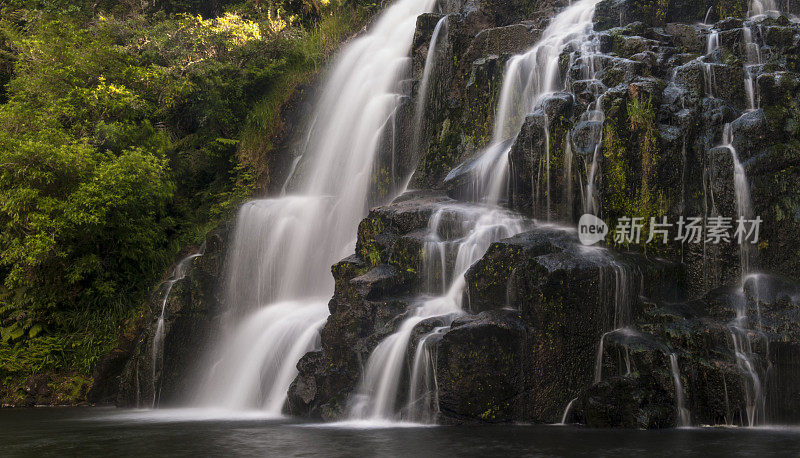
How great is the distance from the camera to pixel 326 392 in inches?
419

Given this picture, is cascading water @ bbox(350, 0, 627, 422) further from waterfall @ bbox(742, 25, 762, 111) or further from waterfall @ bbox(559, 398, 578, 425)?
waterfall @ bbox(742, 25, 762, 111)

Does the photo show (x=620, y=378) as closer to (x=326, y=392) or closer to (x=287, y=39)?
(x=326, y=392)

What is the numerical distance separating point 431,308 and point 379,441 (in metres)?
3.18

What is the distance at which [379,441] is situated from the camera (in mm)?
7816

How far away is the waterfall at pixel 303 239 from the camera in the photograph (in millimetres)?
12617

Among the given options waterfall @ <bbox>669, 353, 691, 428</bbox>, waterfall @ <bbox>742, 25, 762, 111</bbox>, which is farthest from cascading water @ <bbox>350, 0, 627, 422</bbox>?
waterfall @ <bbox>742, 25, 762, 111</bbox>

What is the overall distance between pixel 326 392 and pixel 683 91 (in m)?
8.36

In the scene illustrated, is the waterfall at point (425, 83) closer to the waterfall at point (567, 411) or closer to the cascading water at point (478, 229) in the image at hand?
the cascading water at point (478, 229)

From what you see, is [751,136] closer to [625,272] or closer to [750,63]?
[750,63]

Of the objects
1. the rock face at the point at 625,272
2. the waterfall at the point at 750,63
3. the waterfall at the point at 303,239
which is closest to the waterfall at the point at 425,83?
the waterfall at the point at 303,239

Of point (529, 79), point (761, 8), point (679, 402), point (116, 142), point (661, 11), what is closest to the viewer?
point (679, 402)

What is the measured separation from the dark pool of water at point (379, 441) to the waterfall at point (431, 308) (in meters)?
0.73

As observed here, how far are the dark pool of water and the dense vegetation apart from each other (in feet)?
20.2

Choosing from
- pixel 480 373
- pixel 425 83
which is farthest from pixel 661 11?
pixel 480 373
